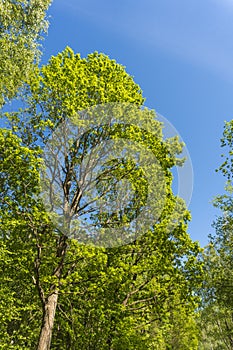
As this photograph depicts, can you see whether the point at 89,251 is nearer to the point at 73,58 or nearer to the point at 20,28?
the point at 73,58

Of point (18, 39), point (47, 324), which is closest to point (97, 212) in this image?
point (47, 324)

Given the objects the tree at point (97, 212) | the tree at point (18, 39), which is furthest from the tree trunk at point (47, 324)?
the tree at point (18, 39)

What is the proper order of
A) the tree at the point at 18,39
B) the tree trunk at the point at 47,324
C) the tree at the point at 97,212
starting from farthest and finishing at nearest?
the tree at the point at 18,39, the tree at the point at 97,212, the tree trunk at the point at 47,324

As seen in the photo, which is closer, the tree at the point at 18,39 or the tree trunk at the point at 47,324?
the tree trunk at the point at 47,324

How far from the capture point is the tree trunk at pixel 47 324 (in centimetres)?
1231

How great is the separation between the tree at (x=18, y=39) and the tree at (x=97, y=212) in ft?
4.71

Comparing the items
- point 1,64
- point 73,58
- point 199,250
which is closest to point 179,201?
point 199,250

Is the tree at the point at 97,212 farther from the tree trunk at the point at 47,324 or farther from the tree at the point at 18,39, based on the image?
the tree at the point at 18,39

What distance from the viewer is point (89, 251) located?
43.2ft

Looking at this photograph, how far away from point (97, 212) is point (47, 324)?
5.55m

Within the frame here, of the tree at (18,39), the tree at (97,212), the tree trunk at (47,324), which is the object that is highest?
the tree at (18,39)

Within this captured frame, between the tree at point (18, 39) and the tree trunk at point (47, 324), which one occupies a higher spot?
the tree at point (18, 39)

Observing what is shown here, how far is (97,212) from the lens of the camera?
1619cm

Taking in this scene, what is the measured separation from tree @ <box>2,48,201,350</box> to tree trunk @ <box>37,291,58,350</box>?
4 centimetres
